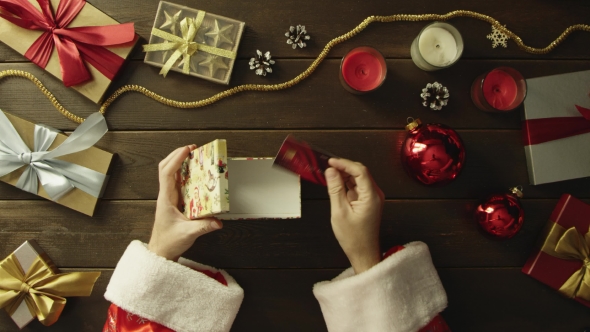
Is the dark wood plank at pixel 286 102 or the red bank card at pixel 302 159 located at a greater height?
the dark wood plank at pixel 286 102

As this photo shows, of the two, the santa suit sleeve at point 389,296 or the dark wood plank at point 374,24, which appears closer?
the santa suit sleeve at point 389,296

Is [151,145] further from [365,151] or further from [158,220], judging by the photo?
[365,151]

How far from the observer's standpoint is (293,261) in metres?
1.16

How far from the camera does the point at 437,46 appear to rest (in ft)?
3.61

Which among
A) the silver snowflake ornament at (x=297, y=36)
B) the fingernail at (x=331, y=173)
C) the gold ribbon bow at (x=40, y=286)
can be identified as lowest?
the gold ribbon bow at (x=40, y=286)

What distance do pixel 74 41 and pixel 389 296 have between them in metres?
1.13

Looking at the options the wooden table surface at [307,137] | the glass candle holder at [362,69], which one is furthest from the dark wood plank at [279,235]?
the glass candle holder at [362,69]

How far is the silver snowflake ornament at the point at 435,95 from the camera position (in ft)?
3.73

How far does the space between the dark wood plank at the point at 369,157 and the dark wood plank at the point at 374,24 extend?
246 mm

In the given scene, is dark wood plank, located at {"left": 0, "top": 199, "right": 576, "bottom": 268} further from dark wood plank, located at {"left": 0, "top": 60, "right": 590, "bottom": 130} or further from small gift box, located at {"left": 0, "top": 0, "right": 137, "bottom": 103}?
small gift box, located at {"left": 0, "top": 0, "right": 137, "bottom": 103}

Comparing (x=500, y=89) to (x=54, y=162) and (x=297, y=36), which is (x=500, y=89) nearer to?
(x=297, y=36)

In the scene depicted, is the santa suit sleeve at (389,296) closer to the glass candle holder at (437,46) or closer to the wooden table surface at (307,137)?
the wooden table surface at (307,137)

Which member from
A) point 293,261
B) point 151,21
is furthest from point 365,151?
point 151,21

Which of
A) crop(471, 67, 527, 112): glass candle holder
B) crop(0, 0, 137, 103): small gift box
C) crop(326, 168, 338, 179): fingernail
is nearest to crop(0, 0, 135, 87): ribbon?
crop(0, 0, 137, 103): small gift box
